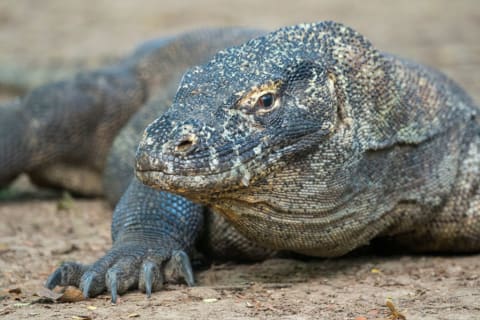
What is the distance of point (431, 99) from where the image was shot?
5.25m

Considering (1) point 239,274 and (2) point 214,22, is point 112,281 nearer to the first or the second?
(1) point 239,274

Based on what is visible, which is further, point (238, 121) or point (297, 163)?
point (297, 163)

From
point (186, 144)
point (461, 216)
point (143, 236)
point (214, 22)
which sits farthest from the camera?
point (214, 22)

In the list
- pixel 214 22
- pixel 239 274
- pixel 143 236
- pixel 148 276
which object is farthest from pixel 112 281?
pixel 214 22

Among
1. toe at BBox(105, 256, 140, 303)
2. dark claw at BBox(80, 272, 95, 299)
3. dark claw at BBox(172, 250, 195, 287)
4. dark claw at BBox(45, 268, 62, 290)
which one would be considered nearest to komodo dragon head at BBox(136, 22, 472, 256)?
dark claw at BBox(172, 250, 195, 287)

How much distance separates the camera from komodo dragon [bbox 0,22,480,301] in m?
4.04

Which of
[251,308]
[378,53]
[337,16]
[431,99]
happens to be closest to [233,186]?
[251,308]

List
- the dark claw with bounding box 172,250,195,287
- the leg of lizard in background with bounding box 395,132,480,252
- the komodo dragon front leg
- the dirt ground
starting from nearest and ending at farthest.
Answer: the dirt ground → the dark claw with bounding box 172,250,195,287 → the leg of lizard in background with bounding box 395,132,480,252 → the komodo dragon front leg

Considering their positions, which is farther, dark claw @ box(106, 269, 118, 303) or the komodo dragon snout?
dark claw @ box(106, 269, 118, 303)

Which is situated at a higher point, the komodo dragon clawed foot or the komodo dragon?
the komodo dragon

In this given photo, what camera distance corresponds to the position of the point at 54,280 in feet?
15.2

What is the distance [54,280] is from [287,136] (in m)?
1.42

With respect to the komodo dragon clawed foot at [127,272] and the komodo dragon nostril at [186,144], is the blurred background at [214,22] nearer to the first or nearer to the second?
the komodo dragon clawed foot at [127,272]

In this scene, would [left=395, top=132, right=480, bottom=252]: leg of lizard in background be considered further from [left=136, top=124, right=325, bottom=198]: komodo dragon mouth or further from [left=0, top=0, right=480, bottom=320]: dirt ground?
[left=136, top=124, right=325, bottom=198]: komodo dragon mouth
